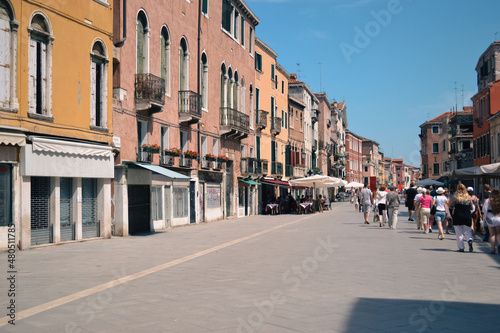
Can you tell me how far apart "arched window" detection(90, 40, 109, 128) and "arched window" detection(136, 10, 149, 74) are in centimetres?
301

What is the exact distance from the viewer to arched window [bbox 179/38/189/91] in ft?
93.1

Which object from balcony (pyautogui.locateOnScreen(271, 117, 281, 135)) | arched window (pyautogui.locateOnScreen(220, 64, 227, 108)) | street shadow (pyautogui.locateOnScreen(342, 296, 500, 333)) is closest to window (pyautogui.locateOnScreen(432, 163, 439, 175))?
balcony (pyautogui.locateOnScreen(271, 117, 281, 135))

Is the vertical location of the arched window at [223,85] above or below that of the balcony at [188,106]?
above

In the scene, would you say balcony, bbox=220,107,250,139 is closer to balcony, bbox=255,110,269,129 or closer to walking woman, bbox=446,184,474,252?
balcony, bbox=255,110,269,129

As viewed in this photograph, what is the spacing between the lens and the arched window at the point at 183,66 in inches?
1118

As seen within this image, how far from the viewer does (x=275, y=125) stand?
158 feet

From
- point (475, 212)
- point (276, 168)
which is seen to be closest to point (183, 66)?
point (475, 212)

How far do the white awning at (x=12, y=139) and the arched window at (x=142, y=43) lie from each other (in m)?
8.31

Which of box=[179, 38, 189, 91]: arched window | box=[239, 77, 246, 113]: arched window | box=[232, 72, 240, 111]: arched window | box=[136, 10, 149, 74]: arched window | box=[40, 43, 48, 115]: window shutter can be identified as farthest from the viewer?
box=[239, 77, 246, 113]: arched window

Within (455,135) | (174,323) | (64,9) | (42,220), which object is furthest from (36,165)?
(455,135)

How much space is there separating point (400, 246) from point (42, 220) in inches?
405

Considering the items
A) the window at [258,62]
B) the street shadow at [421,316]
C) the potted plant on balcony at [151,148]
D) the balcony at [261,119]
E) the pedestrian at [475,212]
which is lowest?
the street shadow at [421,316]

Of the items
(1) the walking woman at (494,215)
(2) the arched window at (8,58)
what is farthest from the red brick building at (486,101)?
(2) the arched window at (8,58)

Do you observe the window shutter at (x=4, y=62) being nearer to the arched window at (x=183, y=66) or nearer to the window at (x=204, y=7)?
the arched window at (x=183, y=66)
